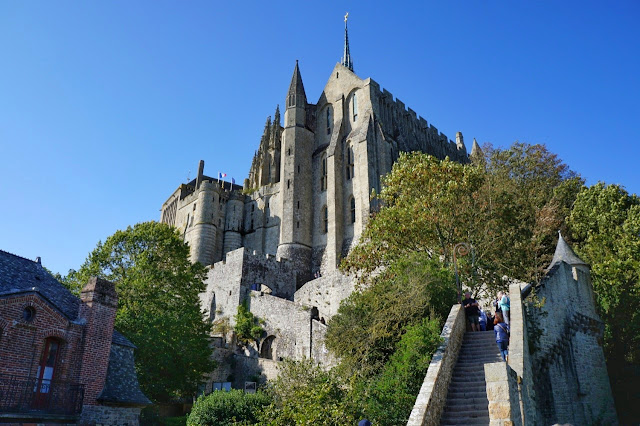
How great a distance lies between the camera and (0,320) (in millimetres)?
13891

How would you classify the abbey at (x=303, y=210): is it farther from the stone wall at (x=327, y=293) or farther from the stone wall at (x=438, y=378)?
the stone wall at (x=438, y=378)

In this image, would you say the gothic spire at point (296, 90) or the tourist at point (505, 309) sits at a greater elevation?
the gothic spire at point (296, 90)

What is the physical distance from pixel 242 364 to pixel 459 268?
17.5 meters

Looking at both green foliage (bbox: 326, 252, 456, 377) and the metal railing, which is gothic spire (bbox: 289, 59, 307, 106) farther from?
the metal railing

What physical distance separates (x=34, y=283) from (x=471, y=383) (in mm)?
13881

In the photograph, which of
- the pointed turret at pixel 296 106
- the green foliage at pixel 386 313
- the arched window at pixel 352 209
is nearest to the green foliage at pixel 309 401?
the green foliage at pixel 386 313

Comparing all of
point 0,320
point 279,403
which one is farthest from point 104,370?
point 279,403

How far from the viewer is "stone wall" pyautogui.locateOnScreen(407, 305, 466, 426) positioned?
1120 cm

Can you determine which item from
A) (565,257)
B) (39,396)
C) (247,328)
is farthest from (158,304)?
(565,257)

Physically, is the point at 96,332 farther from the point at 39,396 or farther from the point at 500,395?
the point at 500,395

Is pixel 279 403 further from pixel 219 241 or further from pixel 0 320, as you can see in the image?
pixel 219 241

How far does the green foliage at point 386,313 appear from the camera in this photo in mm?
17266

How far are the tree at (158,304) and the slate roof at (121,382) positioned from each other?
734 cm

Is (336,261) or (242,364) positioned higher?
(336,261)
